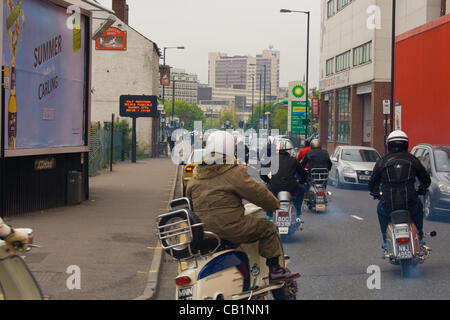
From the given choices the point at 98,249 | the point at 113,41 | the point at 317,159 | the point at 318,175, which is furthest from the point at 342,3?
the point at 98,249

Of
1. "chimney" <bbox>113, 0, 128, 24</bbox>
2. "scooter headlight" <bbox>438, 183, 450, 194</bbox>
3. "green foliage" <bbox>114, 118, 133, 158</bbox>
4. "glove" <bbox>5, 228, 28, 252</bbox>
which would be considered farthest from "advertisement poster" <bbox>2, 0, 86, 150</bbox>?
"chimney" <bbox>113, 0, 128, 24</bbox>

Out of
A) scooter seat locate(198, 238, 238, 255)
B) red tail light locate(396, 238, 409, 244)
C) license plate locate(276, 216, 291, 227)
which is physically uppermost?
scooter seat locate(198, 238, 238, 255)

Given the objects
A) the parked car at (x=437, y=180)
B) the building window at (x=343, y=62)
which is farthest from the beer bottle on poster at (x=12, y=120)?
the building window at (x=343, y=62)

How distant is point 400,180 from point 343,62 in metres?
49.4

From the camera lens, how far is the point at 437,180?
567 inches

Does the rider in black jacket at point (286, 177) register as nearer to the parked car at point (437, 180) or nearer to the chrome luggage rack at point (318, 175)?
the chrome luggage rack at point (318, 175)

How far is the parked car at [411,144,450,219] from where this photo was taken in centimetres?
1404

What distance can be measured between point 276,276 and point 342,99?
5161cm

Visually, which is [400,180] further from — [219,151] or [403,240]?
[219,151]

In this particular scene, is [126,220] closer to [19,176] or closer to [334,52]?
[19,176]

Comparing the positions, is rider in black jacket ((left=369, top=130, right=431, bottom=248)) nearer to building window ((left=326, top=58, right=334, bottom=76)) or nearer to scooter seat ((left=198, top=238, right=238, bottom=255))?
scooter seat ((left=198, top=238, right=238, bottom=255))

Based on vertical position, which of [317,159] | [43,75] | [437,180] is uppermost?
[43,75]

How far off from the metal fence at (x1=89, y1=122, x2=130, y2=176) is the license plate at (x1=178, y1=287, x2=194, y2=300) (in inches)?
704

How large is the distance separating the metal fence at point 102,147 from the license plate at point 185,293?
17.9 metres
